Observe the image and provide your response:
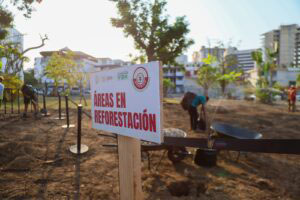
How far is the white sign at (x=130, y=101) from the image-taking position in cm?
131

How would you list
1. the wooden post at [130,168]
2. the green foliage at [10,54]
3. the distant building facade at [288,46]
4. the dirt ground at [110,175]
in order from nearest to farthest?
the wooden post at [130,168] < the dirt ground at [110,175] < the green foliage at [10,54] < the distant building facade at [288,46]

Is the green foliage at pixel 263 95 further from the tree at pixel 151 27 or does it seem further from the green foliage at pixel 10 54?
the green foliage at pixel 10 54

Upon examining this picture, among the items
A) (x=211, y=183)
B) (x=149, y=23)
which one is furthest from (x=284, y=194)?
(x=149, y=23)

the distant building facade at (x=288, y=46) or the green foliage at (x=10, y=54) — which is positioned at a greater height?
the distant building facade at (x=288, y=46)

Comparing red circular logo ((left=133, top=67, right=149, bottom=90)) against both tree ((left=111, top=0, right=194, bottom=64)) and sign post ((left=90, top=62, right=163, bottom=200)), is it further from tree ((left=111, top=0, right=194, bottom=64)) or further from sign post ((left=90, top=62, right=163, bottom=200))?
tree ((left=111, top=0, right=194, bottom=64))

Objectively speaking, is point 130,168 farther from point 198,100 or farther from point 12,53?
point 12,53

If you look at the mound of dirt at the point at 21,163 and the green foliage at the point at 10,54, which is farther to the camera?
the green foliage at the point at 10,54

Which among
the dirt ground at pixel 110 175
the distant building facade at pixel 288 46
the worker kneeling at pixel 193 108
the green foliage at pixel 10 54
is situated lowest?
the dirt ground at pixel 110 175

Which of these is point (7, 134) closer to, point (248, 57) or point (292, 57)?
point (292, 57)

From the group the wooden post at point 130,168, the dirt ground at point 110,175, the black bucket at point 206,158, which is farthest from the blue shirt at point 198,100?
the wooden post at point 130,168

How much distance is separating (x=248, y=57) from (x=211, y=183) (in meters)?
135

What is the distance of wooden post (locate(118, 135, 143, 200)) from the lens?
1.59 metres

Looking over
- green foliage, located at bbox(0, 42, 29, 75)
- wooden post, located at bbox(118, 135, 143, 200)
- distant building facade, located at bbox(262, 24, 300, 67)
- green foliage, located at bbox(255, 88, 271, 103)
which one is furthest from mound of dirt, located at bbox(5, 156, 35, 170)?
distant building facade, located at bbox(262, 24, 300, 67)

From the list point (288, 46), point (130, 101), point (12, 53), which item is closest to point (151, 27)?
point (12, 53)
